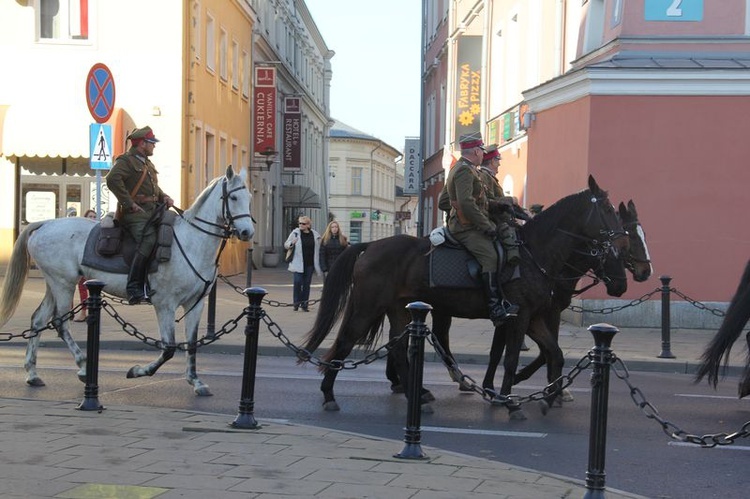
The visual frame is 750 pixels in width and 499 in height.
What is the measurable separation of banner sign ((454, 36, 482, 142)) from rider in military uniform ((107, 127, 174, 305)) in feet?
71.8

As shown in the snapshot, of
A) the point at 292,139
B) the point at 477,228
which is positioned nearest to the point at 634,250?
the point at 477,228

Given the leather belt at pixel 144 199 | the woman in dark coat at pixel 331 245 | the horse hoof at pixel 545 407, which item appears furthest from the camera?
the woman in dark coat at pixel 331 245

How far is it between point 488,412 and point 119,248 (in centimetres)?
403

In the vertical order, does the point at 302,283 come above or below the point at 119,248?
below

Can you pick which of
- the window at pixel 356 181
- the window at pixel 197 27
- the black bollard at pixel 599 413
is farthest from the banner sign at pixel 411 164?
the window at pixel 356 181

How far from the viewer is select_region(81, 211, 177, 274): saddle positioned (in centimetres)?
1141

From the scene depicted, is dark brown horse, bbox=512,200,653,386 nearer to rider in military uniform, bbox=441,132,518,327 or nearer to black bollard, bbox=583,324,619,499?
rider in military uniform, bbox=441,132,518,327

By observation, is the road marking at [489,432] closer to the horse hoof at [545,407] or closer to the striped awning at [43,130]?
the horse hoof at [545,407]

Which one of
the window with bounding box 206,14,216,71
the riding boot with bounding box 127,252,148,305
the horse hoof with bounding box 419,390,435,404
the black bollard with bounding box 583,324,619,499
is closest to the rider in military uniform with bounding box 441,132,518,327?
the horse hoof with bounding box 419,390,435,404

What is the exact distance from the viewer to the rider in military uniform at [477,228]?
10.4m

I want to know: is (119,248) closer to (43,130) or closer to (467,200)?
(467,200)

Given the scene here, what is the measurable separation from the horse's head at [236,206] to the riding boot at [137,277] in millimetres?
904

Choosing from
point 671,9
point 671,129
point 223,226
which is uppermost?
point 671,9

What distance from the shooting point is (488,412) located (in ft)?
34.2
